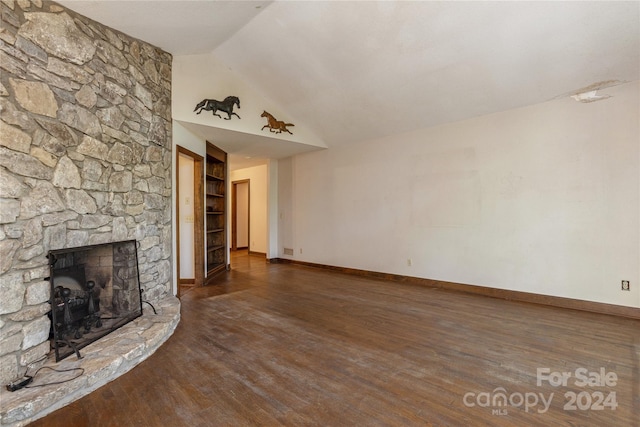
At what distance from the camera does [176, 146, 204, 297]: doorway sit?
499cm

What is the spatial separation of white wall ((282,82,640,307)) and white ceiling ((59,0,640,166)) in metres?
0.40

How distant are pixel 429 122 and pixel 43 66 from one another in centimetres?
478

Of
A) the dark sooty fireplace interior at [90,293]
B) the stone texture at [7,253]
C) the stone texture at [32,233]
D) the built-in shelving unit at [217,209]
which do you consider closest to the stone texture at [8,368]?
the dark sooty fireplace interior at [90,293]

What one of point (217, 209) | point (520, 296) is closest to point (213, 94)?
point (217, 209)

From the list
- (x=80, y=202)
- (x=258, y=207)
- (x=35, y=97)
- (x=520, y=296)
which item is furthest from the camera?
(x=258, y=207)

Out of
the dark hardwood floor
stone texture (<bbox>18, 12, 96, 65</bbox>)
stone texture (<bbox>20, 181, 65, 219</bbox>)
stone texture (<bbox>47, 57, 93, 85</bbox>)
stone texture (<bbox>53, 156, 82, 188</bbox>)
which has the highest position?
stone texture (<bbox>18, 12, 96, 65</bbox>)

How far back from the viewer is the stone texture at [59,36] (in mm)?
2270

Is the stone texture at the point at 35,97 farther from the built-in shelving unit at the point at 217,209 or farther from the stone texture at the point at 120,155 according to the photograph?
the built-in shelving unit at the point at 217,209

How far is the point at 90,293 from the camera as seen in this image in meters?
2.63

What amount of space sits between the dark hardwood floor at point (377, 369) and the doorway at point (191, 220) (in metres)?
1.23

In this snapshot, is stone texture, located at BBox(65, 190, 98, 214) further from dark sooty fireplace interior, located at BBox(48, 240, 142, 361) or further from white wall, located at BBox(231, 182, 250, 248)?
white wall, located at BBox(231, 182, 250, 248)

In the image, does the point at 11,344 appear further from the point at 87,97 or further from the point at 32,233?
the point at 87,97

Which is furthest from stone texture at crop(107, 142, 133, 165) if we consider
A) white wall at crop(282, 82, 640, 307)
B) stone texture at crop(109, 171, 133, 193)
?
white wall at crop(282, 82, 640, 307)

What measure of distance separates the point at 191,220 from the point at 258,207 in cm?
376
